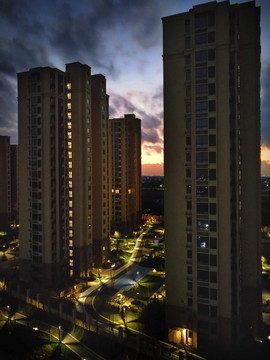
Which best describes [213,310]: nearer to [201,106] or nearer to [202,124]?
[202,124]

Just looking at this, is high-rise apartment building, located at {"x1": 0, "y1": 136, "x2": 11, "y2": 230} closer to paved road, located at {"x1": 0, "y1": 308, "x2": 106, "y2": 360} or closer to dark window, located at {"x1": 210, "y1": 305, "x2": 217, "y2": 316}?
paved road, located at {"x1": 0, "y1": 308, "x2": 106, "y2": 360}

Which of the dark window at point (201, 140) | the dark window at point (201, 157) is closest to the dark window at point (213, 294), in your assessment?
the dark window at point (201, 157)

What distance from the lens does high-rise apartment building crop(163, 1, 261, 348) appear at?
46.2 meters

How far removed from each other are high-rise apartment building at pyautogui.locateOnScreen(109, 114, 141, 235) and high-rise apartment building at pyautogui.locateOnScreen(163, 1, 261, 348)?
77953mm

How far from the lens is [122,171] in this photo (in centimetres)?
12750

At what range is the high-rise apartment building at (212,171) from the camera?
46188mm

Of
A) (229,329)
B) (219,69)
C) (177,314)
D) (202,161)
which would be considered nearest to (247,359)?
(229,329)

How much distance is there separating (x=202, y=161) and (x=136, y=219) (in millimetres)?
92496

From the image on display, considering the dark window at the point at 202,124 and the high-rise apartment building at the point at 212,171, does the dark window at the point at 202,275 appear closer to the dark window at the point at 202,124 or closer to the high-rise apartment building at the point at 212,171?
the high-rise apartment building at the point at 212,171

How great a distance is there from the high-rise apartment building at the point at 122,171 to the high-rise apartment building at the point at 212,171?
77953mm

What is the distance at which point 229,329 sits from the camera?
4512cm

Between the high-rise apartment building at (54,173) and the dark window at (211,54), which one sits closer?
the dark window at (211,54)

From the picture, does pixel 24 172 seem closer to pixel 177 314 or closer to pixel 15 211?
pixel 177 314

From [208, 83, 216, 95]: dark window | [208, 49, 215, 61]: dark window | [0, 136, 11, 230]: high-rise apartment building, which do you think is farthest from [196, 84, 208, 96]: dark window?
[0, 136, 11, 230]: high-rise apartment building
